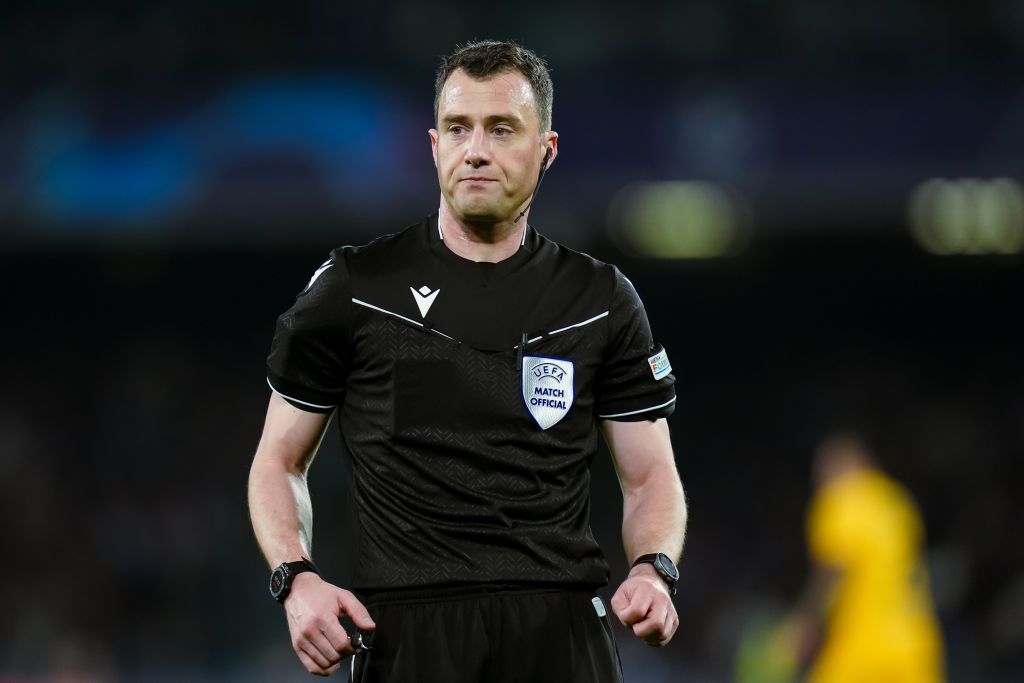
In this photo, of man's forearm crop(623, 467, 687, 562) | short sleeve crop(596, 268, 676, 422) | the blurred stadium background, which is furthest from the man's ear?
the blurred stadium background

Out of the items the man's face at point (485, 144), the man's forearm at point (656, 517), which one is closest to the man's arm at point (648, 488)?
the man's forearm at point (656, 517)

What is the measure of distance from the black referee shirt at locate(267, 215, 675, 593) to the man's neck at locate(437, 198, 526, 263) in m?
0.02

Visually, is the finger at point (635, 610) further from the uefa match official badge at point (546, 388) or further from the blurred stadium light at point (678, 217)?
the blurred stadium light at point (678, 217)

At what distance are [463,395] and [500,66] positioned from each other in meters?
0.70

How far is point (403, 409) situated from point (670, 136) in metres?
9.13

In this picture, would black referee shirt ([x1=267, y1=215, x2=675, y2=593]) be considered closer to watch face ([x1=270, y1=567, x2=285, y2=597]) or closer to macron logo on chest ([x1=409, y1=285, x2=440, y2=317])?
macron logo on chest ([x1=409, y1=285, x2=440, y2=317])

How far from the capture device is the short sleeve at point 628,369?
120 inches

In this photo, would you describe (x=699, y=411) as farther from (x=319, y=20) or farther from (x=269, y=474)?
(x=269, y=474)

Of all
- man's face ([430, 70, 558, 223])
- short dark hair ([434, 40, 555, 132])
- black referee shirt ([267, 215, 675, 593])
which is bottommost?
black referee shirt ([267, 215, 675, 593])

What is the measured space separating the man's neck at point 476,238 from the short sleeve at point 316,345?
0.82 feet

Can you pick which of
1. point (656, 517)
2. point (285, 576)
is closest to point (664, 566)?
point (656, 517)

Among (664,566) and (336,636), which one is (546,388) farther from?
(336,636)

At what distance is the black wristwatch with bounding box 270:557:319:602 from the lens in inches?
108

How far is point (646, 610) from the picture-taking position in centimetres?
271
